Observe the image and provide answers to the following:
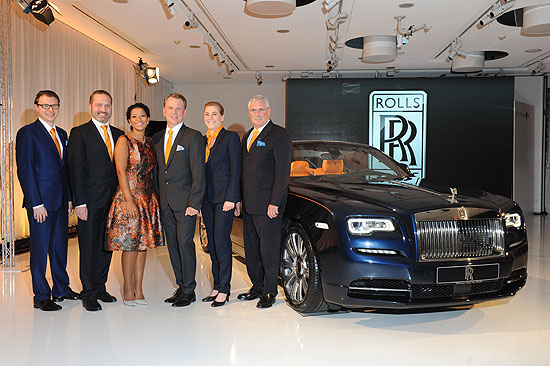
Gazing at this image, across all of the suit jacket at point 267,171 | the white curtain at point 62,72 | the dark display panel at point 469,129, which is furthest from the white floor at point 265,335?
the dark display panel at point 469,129

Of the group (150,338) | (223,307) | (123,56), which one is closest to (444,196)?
(223,307)

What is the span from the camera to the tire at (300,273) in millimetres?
3430

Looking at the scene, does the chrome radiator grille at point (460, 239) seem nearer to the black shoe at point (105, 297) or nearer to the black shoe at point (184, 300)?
the black shoe at point (184, 300)

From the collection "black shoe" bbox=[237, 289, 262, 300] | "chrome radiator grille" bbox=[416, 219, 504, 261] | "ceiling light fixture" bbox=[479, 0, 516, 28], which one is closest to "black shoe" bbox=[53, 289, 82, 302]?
"black shoe" bbox=[237, 289, 262, 300]

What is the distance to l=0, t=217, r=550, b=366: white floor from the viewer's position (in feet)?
9.29

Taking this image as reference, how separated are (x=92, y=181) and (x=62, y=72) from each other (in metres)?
4.76

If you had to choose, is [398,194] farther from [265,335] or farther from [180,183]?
[180,183]

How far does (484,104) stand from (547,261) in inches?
258

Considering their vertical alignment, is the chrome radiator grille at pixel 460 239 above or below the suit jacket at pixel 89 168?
below

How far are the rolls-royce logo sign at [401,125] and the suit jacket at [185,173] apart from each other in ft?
27.2

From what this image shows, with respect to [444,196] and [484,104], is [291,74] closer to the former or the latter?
[484,104]

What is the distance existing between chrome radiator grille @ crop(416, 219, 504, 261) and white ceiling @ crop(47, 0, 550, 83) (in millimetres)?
4095

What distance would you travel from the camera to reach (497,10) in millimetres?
6449

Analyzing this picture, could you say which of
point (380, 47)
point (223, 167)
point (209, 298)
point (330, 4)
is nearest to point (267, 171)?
point (223, 167)
